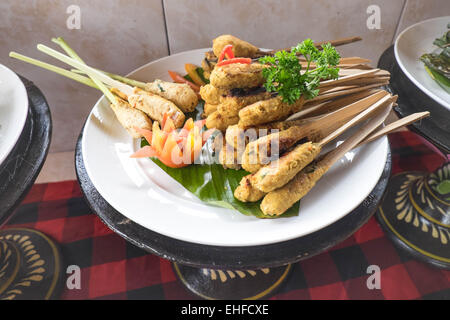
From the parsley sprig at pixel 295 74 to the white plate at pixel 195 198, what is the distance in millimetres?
356

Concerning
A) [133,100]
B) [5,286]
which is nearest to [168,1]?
[133,100]

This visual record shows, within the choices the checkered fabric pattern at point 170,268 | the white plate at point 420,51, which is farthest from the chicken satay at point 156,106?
the white plate at point 420,51

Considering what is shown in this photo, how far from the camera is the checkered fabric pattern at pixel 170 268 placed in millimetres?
1877

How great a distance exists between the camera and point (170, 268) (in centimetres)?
198

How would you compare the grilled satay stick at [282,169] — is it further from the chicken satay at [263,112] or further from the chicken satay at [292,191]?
the chicken satay at [263,112]

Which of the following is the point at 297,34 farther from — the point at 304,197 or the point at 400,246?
the point at 400,246

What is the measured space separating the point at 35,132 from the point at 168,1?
3.43ft

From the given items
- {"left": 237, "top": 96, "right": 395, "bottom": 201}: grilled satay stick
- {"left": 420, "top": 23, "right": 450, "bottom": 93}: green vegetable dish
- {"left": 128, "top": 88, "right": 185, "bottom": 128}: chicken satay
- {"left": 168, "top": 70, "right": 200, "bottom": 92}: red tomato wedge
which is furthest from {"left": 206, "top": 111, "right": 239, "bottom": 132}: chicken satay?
{"left": 420, "top": 23, "right": 450, "bottom": 93}: green vegetable dish

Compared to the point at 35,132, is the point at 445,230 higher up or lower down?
lower down

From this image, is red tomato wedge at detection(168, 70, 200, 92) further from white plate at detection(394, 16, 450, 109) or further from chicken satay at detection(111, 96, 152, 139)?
white plate at detection(394, 16, 450, 109)

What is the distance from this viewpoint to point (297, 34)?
83.4 inches

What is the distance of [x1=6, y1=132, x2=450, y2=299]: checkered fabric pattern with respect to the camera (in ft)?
6.16

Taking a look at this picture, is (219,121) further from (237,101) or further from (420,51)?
(420,51)

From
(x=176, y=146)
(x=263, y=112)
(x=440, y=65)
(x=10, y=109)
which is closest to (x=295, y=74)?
(x=263, y=112)
